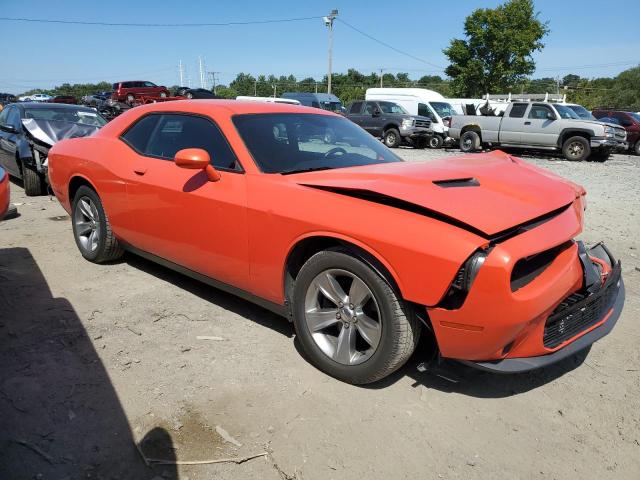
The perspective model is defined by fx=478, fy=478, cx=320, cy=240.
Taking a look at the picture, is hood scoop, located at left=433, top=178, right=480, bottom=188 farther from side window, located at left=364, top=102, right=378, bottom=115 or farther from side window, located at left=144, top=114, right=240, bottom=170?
side window, located at left=364, top=102, right=378, bottom=115

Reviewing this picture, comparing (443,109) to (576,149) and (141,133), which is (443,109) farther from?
(141,133)

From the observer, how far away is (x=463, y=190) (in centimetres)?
255

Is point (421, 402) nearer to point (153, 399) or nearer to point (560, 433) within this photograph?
point (560, 433)

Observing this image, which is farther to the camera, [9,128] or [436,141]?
[436,141]

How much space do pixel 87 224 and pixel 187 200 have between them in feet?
6.19

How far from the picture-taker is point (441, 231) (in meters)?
2.23

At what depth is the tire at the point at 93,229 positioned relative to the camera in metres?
4.35

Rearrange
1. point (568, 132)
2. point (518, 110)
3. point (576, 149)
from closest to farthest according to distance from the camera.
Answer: point (576, 149) < point (568, 132) < point (518, 110)

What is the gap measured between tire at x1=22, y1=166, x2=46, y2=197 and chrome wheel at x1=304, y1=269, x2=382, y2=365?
22.3 ft

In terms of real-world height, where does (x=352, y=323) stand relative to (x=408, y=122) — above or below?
below

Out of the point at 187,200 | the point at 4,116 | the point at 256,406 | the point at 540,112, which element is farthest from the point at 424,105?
the point at 256,406

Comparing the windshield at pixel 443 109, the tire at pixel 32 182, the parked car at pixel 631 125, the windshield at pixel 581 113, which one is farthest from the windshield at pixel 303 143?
the windshield at pixel 443 109

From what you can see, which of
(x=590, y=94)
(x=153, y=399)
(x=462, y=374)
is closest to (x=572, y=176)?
(x=462, y=374)

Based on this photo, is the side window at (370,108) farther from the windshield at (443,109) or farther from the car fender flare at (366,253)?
the car fender flare at (366,253)
